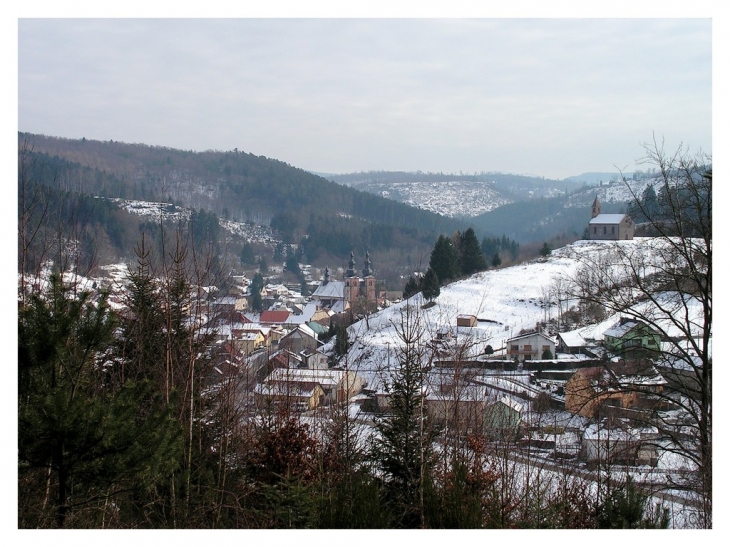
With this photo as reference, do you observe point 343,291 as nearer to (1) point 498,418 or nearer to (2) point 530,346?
(2) point 530,346

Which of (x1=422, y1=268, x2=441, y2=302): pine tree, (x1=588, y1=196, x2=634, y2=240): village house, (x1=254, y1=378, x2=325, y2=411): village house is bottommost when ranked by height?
(x1=254, y1=378, x2=325, y2=411): village house

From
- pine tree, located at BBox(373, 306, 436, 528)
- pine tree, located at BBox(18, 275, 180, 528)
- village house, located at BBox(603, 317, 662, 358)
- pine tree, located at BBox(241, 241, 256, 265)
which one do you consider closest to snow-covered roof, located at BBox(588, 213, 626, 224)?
pine tree, located at BBox(241, 241, 256, 265)

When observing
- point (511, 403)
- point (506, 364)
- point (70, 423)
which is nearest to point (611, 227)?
point (506, 364)

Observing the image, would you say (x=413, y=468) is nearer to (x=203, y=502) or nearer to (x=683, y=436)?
(x=203, y=502)

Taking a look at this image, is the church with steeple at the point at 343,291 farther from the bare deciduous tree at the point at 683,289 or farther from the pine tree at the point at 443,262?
the bare deciduous tree at the point at 683,289

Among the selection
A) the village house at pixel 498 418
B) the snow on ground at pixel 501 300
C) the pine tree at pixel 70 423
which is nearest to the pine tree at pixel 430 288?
the snow on ground at pixel 501 300

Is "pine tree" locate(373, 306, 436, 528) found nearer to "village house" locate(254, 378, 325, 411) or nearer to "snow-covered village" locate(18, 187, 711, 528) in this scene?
"snow-covered village" locate(18, 187, 711, 528)
